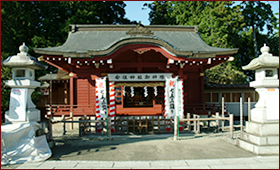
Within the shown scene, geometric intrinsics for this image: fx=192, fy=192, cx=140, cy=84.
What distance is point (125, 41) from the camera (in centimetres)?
970

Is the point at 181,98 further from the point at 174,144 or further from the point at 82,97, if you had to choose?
the point at 82,97

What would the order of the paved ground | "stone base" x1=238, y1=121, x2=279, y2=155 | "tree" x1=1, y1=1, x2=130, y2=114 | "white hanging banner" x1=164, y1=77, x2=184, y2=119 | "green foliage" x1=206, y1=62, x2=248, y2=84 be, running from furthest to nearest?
1. "green foliage" x1=206, y1=62, x2=248, y2=84
2. "tree" x1=1, y1=1, x2=130, y2=114
3. "white hanging banner" x1=164, y1=77, x2=184, y2=119
4. "stone base" x1=238, y1=121, x2=279, y2=155
5. the paved ground

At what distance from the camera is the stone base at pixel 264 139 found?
6320 mm

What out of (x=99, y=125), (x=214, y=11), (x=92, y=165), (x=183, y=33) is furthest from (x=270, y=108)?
(x=214, y=11)

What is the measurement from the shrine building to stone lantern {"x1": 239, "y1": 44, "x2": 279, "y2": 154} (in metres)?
3.69

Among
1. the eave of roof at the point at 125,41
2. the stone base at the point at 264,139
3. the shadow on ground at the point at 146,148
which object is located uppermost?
the eave of roof at the point at 125,41

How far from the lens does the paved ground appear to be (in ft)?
18.2

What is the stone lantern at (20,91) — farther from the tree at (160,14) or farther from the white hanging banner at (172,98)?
the tree at (160,14)

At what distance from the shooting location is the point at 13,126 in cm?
615

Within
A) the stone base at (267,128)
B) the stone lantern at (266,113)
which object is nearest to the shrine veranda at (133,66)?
the stone lantern at (266,113)

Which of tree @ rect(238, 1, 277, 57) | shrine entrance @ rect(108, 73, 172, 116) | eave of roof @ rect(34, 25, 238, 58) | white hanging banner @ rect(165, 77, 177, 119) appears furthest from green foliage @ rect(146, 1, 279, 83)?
white hanging banner @ rect(165, 77, 177, 119)

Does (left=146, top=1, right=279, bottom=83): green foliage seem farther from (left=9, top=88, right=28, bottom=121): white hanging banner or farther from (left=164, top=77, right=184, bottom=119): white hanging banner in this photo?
(left=9, top=88, right=28, bottom=121): white hanging banner

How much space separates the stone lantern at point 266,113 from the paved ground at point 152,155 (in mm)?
353

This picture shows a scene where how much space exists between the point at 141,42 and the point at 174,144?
17.0 ft
